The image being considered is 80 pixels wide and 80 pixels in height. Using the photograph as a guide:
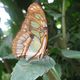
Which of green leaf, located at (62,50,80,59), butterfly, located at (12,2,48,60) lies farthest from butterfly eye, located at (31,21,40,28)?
green leaf, located at (62,50,80,59)

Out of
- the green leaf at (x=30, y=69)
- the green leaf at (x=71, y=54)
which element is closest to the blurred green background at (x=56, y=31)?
the green leaf at (x=71, y=54)

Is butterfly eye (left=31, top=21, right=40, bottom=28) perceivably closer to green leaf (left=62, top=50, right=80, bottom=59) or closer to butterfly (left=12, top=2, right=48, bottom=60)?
butterfly (left=12, top=2, right=48, bottom=60)

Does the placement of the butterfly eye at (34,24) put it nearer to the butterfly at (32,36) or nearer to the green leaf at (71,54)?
the butterfly at (32,36)

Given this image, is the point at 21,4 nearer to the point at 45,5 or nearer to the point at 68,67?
the point at 45,5

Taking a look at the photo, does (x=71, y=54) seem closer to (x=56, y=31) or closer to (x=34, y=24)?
(x=34, y=24)

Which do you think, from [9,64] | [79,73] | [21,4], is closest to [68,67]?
[79,73]

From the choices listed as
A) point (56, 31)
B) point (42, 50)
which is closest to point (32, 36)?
point (42, 50)
